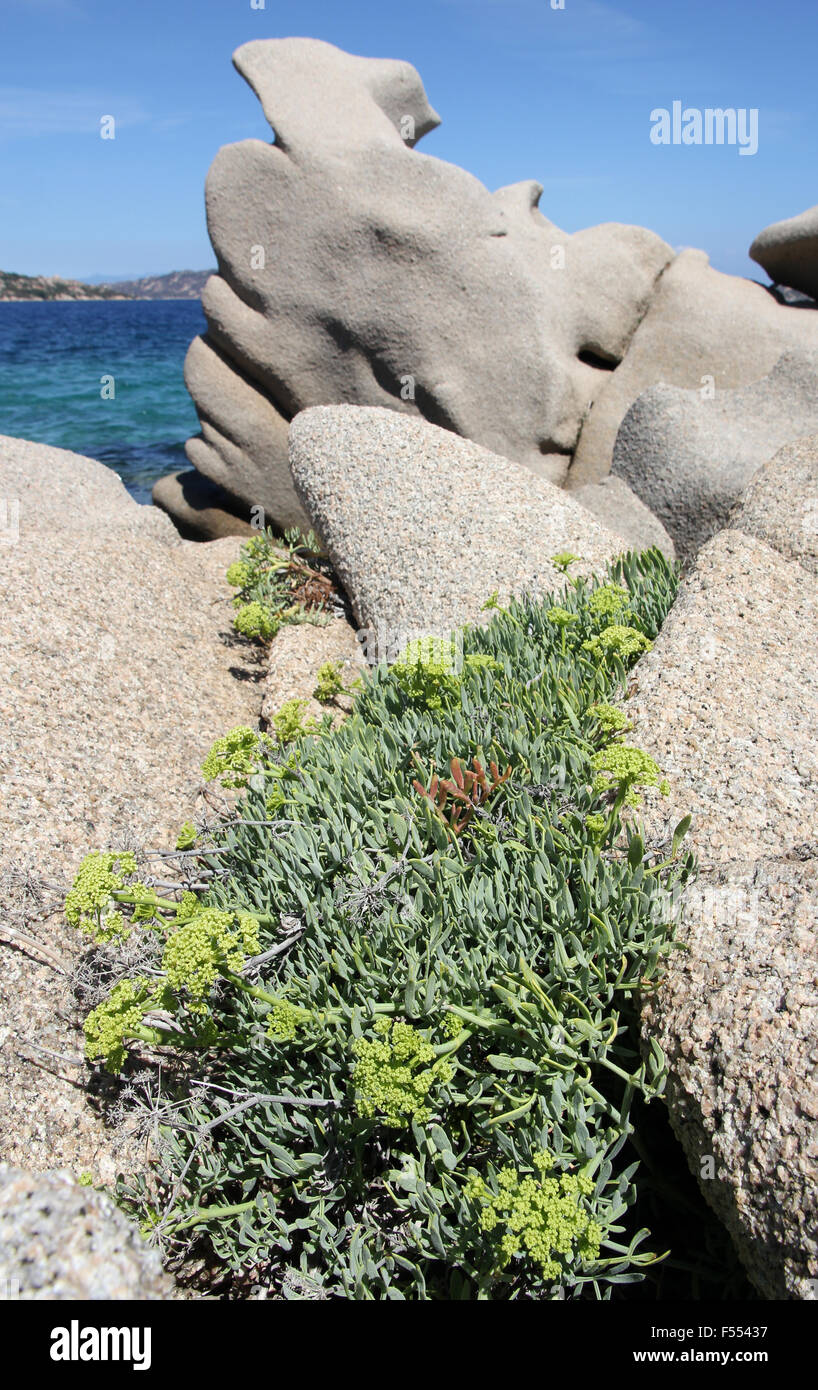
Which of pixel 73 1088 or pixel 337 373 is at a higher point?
pixel 337 373

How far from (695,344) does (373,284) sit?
3.17m

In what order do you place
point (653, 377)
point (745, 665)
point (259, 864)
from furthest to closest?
point (653, 377), point (745, 665), point (259, 864)

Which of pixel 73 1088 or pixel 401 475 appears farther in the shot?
pixel 401 475

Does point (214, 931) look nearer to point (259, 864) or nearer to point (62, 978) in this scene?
point (259, 864)

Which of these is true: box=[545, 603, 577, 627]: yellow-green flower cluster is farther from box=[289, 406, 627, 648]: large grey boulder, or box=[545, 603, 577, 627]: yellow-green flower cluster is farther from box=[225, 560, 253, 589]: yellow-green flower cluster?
box=[225, 560, 253, 589]: yellow-green flower cluster

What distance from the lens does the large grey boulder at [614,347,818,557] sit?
21.9 ft

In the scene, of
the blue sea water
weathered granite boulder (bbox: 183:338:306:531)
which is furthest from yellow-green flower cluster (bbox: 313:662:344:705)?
the blue sea water

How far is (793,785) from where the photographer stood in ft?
9.38

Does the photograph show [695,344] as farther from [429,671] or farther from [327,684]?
[429,671]

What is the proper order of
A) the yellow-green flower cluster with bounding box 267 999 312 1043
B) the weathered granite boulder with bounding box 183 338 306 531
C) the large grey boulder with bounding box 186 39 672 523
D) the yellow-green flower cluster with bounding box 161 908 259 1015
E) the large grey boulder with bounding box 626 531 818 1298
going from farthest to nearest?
the weathered granite boulder with bounding box 183 338 306 531, the large grey boulder with bounding box 186 39 672 523, the yellow-green flower cluster with bounding box 267 999 312 1043, the yellow-green flower cluster with bounding box 161 908 259 1015, the large grey boulder with bounding box 626 531 818 1298

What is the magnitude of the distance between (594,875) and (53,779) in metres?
2.39

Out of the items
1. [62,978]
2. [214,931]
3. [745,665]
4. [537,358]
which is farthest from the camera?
[537,358]
